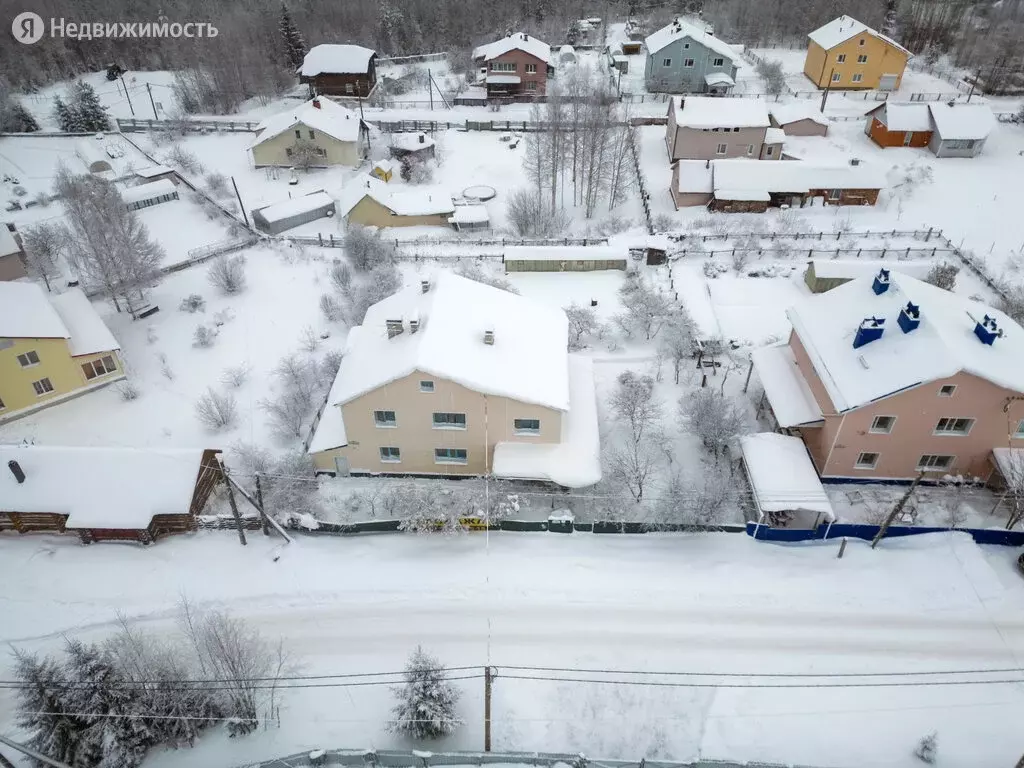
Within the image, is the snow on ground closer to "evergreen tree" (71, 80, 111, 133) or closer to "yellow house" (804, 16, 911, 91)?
"evergreen tree" (71, 80, 111, 133)

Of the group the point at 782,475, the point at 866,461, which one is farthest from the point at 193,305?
the point at 866,461

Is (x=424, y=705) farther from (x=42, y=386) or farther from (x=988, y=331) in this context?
(x=42, y=386)

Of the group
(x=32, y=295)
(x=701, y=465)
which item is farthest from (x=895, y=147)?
(x=32, y=295)

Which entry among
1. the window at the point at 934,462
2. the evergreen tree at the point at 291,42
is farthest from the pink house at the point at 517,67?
the window at the point at 934,462

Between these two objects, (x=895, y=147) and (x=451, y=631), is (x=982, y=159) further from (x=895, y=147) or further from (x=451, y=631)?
(x=451, y=631)

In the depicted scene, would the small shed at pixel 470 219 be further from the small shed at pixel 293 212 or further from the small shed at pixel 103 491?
the small shed at pixel 103 491

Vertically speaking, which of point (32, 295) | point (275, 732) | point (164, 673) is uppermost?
point (32, 295)
